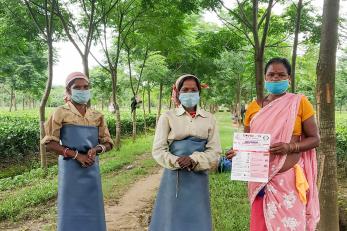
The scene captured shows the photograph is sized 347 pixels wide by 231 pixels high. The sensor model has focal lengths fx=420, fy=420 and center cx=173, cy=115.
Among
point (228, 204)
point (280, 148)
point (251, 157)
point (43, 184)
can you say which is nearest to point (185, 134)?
point (251, 157)

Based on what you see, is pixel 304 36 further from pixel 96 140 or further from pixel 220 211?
pixel 96 140

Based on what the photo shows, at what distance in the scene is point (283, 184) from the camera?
311 centimetres

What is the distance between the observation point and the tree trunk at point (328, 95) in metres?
4.21

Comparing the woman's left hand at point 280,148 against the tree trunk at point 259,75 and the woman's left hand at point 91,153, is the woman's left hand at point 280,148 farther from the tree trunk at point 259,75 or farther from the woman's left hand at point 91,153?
the tree trunk at point 259,75

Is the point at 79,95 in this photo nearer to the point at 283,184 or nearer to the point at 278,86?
the point at 278,86

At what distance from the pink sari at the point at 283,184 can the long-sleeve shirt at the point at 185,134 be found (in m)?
0.48

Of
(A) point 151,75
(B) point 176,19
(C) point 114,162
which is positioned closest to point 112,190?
(C) point 114,162

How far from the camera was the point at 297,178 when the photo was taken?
3.10m

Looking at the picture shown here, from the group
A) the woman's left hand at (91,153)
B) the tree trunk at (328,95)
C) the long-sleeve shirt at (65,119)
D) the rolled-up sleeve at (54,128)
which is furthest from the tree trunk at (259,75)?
the rolled-up sleeve at (54,128)

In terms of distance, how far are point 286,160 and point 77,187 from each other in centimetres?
192

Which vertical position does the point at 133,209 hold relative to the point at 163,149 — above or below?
below

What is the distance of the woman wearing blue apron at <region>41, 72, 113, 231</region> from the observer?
3826 millimetres

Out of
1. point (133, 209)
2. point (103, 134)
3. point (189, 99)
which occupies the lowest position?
point (133, 209)

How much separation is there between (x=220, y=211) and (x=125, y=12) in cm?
857
